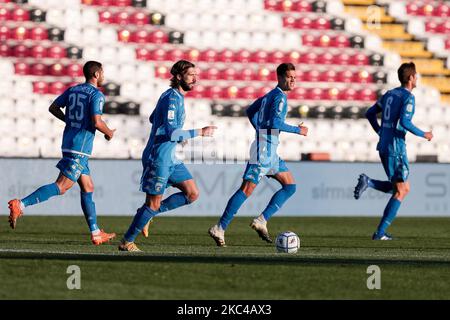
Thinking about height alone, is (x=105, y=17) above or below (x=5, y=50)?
above

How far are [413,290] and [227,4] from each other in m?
19.7

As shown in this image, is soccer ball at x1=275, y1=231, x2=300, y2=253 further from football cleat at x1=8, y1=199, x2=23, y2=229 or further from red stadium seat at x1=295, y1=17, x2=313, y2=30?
red stadium seat at x1=295, y1=17, x2=313, y2=30

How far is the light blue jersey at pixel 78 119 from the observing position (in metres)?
12.7

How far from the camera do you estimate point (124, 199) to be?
2169 centimetres

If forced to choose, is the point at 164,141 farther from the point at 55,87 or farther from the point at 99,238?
the point at 55,87

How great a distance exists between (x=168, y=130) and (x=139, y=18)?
51.7 feet

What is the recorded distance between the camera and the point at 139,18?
88.9 feet

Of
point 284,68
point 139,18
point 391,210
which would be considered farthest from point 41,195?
point 139,18

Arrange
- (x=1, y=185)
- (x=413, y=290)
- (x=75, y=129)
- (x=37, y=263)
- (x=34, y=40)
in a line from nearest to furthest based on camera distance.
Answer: (x=413, y=290) < (x=37, y=263) < (x=75, y=129) < (x=1, y=185) < (x=34, y=40)

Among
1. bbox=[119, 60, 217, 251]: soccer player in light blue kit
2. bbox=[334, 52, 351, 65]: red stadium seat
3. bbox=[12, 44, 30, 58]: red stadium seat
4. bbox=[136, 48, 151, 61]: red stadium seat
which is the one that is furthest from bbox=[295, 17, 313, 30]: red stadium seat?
bbox=[119, 60, 217, 251]: soccer player in light blue kit
